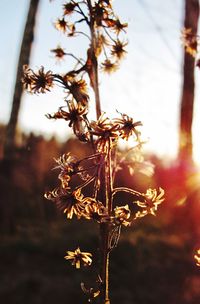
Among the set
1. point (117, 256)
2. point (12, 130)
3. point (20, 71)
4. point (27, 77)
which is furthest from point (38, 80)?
point (117, 256)

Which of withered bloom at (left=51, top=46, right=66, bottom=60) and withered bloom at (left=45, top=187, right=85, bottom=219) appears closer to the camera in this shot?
withered bloom at (left=45, top=187, right=85, bottom=219)

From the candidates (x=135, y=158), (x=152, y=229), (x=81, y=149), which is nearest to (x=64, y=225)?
(x=152, y=229)

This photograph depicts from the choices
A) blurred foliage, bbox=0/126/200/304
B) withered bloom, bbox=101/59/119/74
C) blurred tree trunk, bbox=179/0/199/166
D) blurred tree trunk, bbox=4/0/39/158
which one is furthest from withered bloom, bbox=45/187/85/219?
blurred tree trunk, bbox=179/0/199/166

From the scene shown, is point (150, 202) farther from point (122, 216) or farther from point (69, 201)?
point (69, 201)

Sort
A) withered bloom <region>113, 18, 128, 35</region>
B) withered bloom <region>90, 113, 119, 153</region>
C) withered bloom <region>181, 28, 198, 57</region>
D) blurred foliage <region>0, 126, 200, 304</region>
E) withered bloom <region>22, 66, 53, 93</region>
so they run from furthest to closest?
blurred foliage <region>0, 126, 200, 304</region> < withered bloom <region>181, 28, 198, 57</region> < withered bloom <region>113, 18, 128, 35</region> < withered bloom <region>22, 66, 53, 93</region> < withered bloom <region>90, 113, 119, 153</region>

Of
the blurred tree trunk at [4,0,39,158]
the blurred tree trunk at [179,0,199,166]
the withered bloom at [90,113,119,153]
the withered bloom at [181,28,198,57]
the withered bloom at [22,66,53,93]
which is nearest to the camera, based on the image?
the withered bloom at [90,113,119,153]

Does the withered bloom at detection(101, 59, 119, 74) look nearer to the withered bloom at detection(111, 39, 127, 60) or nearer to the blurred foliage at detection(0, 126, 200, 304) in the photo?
the withered bloom at detection(111, 39, 127, 60)
